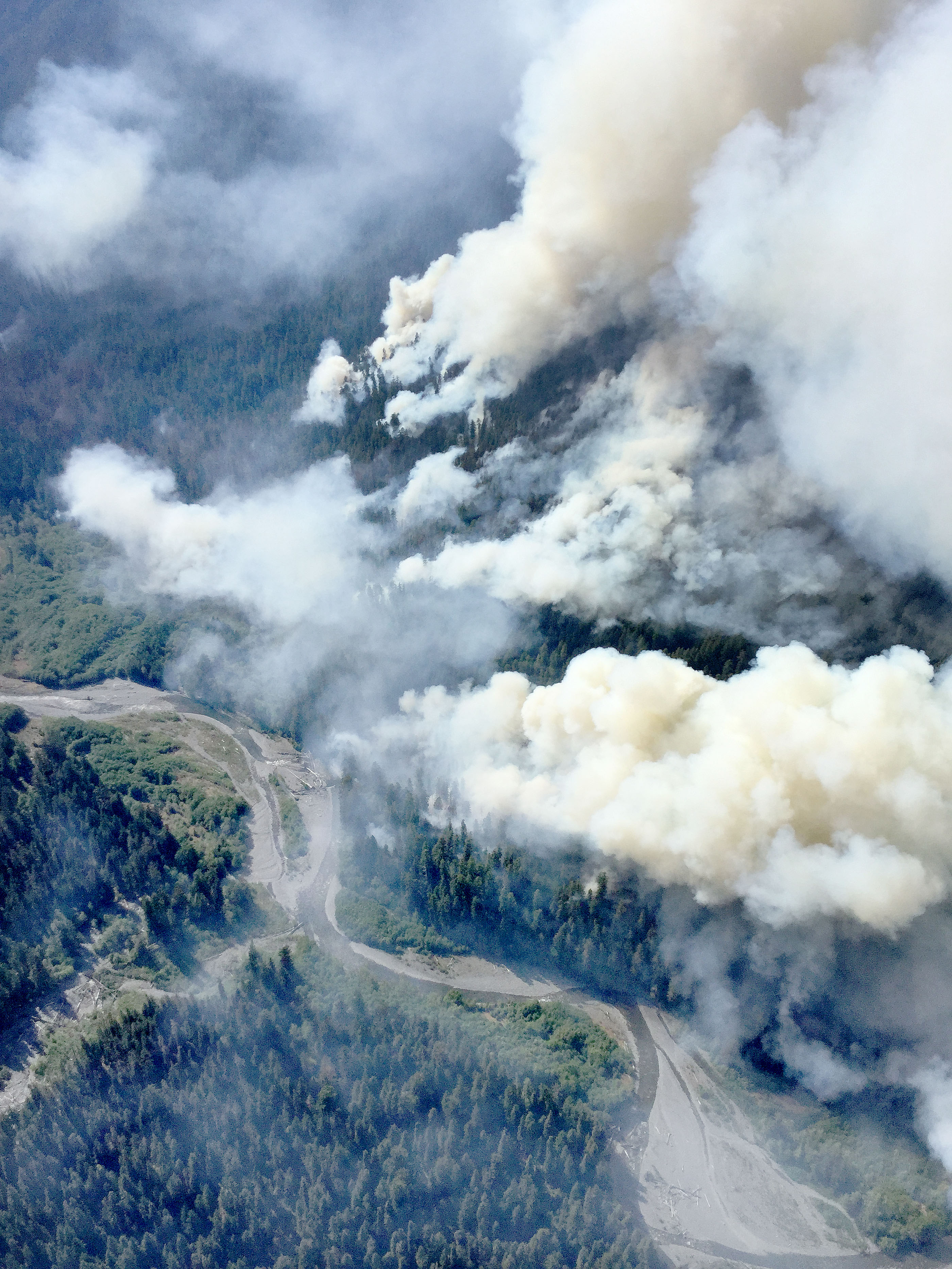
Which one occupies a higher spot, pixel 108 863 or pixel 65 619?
Answer: pixel 65 619

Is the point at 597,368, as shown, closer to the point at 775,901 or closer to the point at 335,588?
the point at 335,588

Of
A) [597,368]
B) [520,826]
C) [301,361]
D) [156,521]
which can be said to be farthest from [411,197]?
[520,826]

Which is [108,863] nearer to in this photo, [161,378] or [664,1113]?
[664,1113]

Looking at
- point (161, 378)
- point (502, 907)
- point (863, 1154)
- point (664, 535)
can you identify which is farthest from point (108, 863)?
point (161, 378)

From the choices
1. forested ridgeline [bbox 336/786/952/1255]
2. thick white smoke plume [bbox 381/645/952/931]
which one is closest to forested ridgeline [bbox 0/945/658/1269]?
forested ridgeline [bbox 336/786/952/1255]

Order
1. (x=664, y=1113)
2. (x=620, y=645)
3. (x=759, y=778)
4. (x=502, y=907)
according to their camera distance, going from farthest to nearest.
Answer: (x=620, y=645)
(x=502, y=907)
(x=759, y=778)
(x=664, y=1113)

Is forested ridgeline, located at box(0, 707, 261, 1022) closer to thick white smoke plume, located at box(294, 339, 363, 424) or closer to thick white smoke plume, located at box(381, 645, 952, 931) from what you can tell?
thick white smoke plume, located at box(381, 645, 952, 931)
